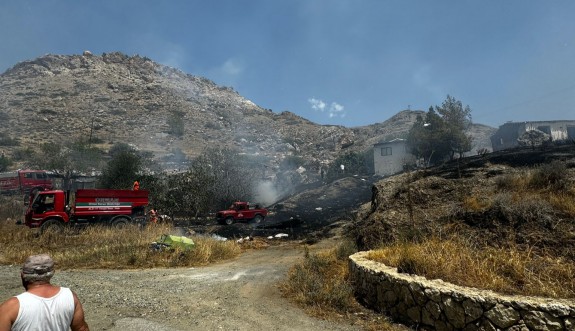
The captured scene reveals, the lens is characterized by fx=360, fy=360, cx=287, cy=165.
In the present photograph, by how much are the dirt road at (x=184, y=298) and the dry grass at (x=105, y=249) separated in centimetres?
81

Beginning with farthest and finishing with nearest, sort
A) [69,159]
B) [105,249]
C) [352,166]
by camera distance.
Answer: [352,166] < [69,159] < [105,249]

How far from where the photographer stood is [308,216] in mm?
26234

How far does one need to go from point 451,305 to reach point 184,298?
5.04 meters

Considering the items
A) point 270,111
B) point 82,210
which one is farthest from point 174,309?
point 270,111

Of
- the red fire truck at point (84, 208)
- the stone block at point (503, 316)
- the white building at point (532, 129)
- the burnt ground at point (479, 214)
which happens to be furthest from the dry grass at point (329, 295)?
the white building at point (532, 129)

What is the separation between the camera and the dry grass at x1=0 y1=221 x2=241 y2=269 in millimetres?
10766

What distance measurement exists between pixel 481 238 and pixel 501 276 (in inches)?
82.0

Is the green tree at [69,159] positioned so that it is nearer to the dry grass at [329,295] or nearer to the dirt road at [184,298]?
the dirt road at [184,298]

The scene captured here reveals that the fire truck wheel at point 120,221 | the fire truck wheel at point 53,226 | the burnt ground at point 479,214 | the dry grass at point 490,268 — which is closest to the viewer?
the dry grass at point 490,268

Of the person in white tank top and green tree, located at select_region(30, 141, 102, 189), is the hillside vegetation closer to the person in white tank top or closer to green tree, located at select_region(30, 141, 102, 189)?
the person in white tank top

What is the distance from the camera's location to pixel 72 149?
4738 cm

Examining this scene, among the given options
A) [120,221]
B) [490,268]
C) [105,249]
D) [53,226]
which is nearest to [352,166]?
[120,221]

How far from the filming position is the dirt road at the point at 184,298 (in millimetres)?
5930

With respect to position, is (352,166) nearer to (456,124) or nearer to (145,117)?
(456,124)
